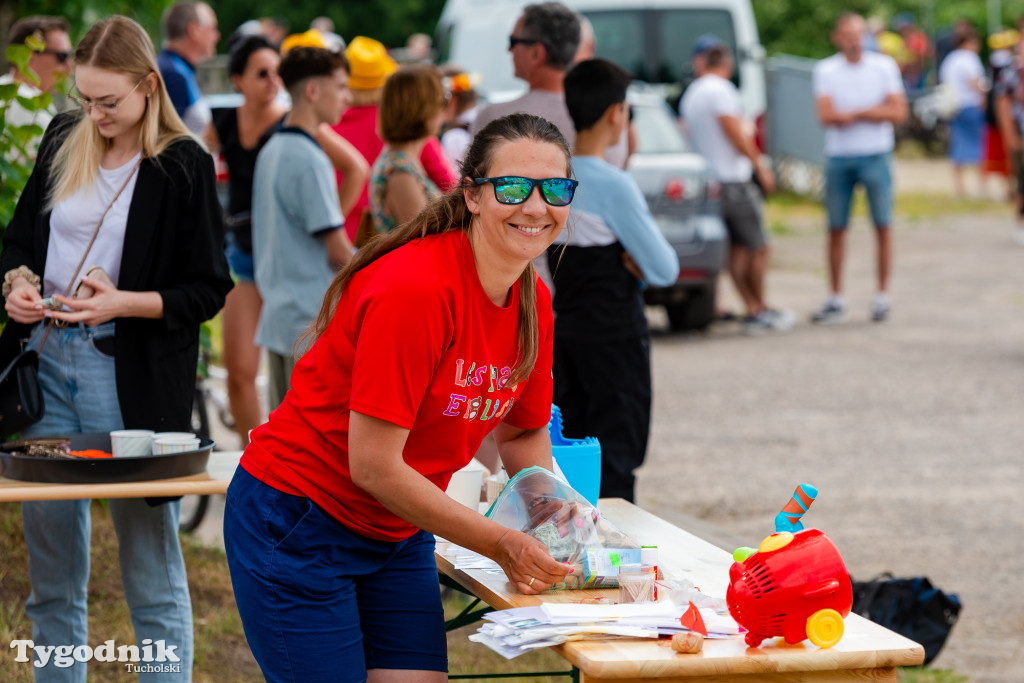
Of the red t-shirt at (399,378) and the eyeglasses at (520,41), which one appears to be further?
the eyeglasses at (520,41)

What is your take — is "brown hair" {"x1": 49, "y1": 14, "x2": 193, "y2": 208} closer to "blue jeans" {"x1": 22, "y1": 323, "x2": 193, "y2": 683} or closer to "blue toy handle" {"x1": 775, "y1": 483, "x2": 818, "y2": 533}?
"blue jeans" {"x1": 22, "y1": 323, "x2": 193, "y2": 683}

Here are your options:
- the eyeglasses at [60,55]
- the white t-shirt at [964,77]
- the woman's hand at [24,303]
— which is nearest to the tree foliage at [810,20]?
the white t-shirt at [964,77]

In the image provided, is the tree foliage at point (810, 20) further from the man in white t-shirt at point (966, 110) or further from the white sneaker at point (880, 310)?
the white sneaker at point (880, 310)

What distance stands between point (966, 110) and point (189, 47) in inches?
601

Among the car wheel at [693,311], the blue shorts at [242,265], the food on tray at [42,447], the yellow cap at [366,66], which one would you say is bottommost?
the car wheel at [693,311]

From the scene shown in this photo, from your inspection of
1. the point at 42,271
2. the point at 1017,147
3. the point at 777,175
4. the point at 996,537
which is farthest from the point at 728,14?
the point at 42,271

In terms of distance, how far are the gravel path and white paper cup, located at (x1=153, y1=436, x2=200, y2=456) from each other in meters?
2.73

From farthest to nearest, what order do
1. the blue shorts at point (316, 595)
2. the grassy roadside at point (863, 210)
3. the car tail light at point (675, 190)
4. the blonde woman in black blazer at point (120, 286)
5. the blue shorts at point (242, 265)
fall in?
the grassy roadside at point (863, 210) < the car tail light at point (675, 190) < the blue shorts at point (242, 265) < the blonde woman in black blazer at point (120, 286) < the blue shorts at point (316, 595)

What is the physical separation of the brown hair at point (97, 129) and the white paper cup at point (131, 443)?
677 millimetres

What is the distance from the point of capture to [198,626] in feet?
15.6

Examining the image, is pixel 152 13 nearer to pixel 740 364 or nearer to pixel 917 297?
pixel 740 364

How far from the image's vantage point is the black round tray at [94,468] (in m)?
3.16

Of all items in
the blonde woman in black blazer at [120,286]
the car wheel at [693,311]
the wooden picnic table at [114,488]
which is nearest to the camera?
the wooden picnic table at [114,488]

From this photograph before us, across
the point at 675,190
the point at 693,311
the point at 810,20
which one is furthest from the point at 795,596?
the point at 810,20
